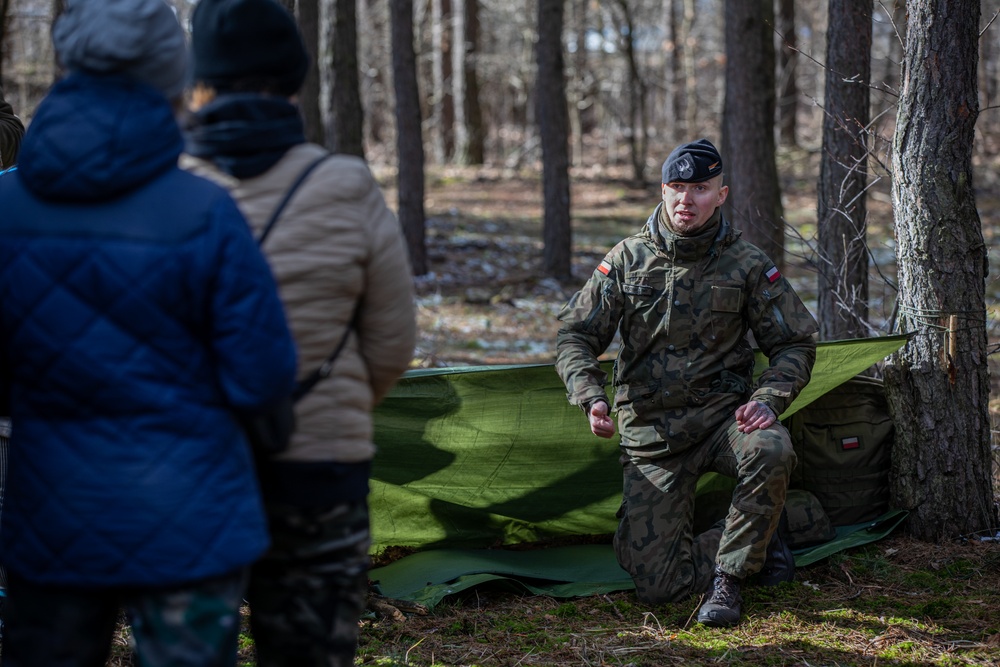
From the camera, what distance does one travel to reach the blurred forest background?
4.57 meters

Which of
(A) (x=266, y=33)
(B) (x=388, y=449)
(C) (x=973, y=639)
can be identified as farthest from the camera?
(B) (x=388, y=449)

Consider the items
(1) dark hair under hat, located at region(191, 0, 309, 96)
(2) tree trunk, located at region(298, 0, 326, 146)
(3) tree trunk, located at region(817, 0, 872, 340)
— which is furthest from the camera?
(2) tree trunk, located at region(298, 0, 326, 146)

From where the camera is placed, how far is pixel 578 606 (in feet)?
14.0

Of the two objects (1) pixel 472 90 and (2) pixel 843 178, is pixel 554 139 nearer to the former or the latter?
(2) pixel 843 178

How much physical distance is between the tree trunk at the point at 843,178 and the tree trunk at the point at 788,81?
1349 cm

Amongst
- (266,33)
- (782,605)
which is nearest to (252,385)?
(266,33)

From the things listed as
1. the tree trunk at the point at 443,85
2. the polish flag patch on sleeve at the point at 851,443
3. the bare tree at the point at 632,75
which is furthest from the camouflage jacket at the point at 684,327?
the tree trunk at the point at 443,85

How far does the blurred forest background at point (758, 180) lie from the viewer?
4570 mm

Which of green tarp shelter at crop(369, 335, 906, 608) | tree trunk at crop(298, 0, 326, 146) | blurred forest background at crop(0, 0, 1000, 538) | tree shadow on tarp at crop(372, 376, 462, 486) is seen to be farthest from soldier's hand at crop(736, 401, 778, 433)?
tree trunk at crop(298, 0, 326, 146)

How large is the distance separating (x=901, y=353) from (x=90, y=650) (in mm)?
3899

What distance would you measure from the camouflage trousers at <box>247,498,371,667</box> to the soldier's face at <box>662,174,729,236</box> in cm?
245

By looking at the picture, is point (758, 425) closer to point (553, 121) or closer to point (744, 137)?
point (744, 137)

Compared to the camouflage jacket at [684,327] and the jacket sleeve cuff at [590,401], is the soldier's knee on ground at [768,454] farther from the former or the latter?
the jacket sleeve cuff at [590,401]

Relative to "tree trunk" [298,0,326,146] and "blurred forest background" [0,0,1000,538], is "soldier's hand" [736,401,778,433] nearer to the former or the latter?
"blurred forest background" [0,0,1000,538]
